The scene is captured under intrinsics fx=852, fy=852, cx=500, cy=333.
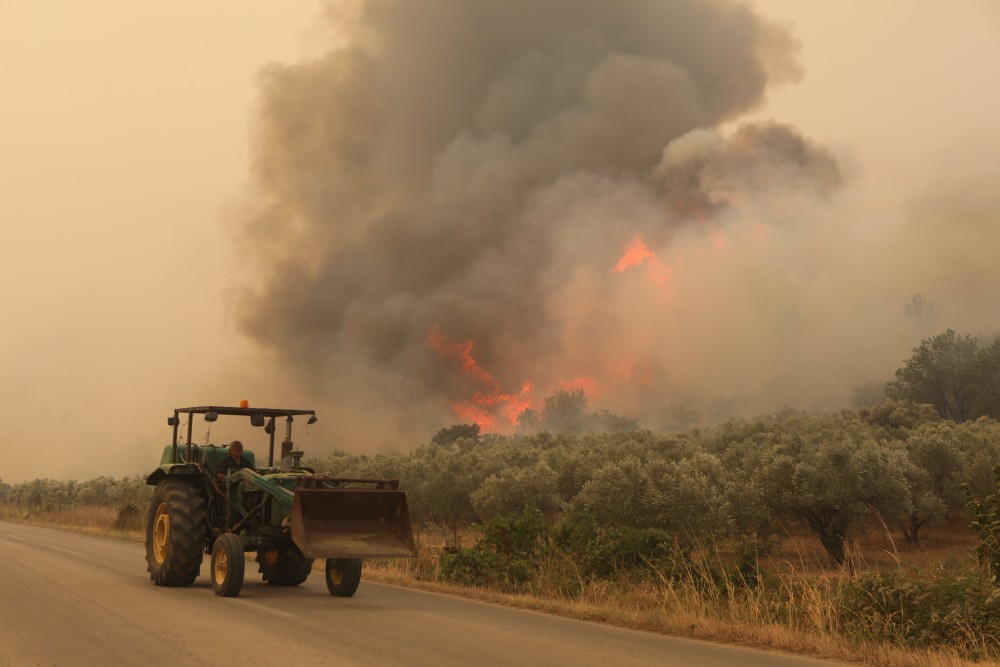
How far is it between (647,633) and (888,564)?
762 inches

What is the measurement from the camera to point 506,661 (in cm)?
857

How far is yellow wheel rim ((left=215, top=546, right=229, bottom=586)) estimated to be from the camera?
13.2 meters


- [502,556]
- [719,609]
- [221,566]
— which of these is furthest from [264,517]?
[719,609]

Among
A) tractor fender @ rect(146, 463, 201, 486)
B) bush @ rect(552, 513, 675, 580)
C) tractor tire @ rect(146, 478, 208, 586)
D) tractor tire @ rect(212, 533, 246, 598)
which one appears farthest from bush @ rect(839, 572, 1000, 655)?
tractor fender @ rect(146, 463, 201, 486)

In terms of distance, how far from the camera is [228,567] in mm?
12930

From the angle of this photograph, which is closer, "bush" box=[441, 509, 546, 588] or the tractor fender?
the tractor fender

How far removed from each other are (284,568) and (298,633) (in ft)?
18.9

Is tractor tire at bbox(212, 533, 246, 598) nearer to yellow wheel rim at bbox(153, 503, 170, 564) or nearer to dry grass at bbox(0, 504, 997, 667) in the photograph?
yellow wheel rim at bbox(153, 503, 170, 564)

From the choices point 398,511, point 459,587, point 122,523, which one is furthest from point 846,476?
point 122,523

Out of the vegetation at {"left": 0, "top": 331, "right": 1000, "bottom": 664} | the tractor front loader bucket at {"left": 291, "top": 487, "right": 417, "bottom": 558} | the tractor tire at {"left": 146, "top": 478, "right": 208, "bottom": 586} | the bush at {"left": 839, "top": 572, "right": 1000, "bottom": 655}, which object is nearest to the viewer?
the bush at {"left": 839, "top": 572, "right": 1000, "bottom": 655}

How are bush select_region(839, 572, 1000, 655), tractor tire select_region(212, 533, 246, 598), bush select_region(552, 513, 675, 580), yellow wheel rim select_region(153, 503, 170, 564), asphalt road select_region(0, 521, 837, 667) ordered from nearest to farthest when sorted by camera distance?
asphalt road select_region(0, 521, 837, 667) → bush select_region(839, 572, 1000, 655) → tractor tire select_region(212, 533, 246, 598) → bush select_region(552, 513, 675, 580) → yellow wheel rim select_region(153, 503, 170, 564)

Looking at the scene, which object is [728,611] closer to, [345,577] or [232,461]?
[345,577]

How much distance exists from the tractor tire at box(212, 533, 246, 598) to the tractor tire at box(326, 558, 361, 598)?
4.56 feet

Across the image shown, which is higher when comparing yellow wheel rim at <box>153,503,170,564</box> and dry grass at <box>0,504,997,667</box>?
yellow wheel rim at <box>153,503,170,564</box>
